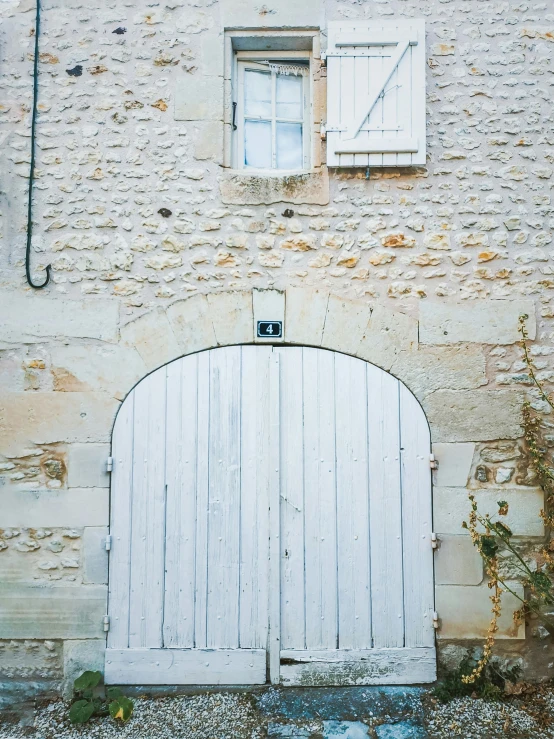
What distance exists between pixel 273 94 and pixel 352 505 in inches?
105

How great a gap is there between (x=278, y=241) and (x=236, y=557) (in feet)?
6.29

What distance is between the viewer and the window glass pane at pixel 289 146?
376cm

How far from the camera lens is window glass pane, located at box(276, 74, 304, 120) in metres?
3.78

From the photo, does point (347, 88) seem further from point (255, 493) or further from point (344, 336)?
point (255, 493)

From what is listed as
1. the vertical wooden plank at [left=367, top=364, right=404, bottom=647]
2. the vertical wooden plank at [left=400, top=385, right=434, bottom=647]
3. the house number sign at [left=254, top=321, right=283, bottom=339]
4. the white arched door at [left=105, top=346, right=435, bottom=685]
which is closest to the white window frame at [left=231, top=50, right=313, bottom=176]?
the house number sign at [left=254, top=321, right=283, bottom=339]

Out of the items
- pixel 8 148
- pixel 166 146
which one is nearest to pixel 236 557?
pixel 166 146

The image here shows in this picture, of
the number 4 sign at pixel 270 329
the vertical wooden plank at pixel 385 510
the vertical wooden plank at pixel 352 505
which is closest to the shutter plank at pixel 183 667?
the vertical wooden plank at pixel 352 505

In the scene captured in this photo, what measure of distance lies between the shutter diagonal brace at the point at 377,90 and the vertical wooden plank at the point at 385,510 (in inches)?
56.3

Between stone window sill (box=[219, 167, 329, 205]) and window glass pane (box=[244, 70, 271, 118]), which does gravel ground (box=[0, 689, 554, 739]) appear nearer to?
stone window sill (box=[219, 167, 329, 205])

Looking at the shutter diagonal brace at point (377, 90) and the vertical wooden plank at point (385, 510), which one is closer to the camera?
the vertical wooden plank at point (385, 510)

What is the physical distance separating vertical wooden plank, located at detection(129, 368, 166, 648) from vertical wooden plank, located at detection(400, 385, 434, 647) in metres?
1.44

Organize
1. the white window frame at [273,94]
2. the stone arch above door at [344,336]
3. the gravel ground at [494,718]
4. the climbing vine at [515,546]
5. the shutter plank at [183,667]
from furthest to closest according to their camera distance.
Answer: the white window frame at [273,94]
the stone arch above door at [344,336]
the shutter plank at [183,667]
the climbing vine at [515,546]
the gravel ground at [494,718]

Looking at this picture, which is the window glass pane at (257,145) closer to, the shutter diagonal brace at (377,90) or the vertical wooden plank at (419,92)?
the shutter diagonal brace at (377,90)

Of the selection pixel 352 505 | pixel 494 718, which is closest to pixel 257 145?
pixel 352 505
